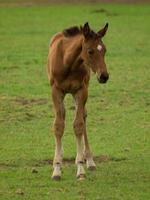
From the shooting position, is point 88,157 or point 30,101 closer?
point 88,157

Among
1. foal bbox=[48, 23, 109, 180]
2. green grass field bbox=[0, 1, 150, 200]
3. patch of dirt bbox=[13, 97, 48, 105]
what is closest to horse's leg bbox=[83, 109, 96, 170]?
green grass field bbox=[0, 1, 150, 200]

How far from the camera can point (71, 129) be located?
14578mm

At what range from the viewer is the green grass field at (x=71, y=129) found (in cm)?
1043

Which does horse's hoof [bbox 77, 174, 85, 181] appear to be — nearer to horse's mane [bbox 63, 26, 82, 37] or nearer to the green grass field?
the green grass field

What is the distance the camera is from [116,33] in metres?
31.7

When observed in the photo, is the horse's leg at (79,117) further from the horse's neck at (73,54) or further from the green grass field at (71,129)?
the horse's neck at (73,54)

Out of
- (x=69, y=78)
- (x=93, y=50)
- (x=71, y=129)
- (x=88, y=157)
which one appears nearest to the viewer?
(x=93, y=50)

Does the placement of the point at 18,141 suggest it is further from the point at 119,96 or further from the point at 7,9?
the point at 7,9

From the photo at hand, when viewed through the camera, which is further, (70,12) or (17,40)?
(70,12)

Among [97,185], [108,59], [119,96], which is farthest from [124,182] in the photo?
[108,59]

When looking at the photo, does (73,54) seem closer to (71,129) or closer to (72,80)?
(72,80)

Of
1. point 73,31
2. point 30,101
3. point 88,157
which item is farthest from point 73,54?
point 30,101

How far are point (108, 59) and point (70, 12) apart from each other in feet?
56.7

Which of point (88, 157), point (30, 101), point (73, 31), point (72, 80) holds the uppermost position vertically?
point (73, 31)
